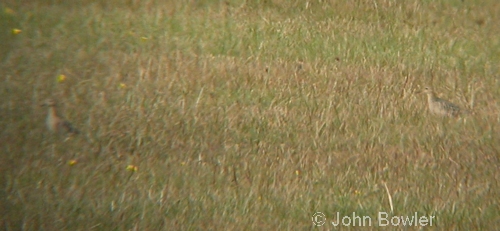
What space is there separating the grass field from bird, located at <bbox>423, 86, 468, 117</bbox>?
2.1 inches

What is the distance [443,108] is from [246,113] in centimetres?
123

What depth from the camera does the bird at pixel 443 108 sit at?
351 centimetres

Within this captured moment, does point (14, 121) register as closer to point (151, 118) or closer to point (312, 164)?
point (151, 118)

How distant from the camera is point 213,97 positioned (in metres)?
3.57

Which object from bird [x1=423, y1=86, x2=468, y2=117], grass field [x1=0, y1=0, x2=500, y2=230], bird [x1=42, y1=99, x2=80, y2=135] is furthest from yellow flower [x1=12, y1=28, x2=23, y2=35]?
bird [x1=423, y1=86, x2=468, y2=117]

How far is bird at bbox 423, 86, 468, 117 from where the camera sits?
11.5ft

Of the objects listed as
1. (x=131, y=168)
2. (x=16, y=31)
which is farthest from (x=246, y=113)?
(x=16, y=31)

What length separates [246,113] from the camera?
11.5 ft

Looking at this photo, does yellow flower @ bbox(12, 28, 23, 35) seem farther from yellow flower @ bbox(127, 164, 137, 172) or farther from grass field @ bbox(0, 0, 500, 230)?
yellow flower @ bbox(127, 164, 137, 172)

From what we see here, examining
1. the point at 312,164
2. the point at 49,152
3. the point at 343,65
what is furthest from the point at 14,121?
the point at 343,65

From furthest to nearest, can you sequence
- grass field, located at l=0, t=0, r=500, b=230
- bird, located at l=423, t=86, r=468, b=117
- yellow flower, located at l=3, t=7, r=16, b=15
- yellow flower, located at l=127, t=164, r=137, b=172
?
yellow flower, located at l=3, t=7, r=16, b=15 → bird, located at l=423, t=86, r=468, b=117 → yellow flower, located at l=127, t=164, r=137, b=172 → grass field, located at l=0, t=0, r=500, b=230

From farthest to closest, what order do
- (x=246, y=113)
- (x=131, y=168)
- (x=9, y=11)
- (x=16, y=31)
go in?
(x=9, y=11)
(x=16, y=31)
(x=246, y=113)
(x=131, y=168)

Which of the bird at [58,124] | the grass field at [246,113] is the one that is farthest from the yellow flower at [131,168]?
the bird at [58,124]

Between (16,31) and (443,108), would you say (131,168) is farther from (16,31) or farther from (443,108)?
(443,108)
